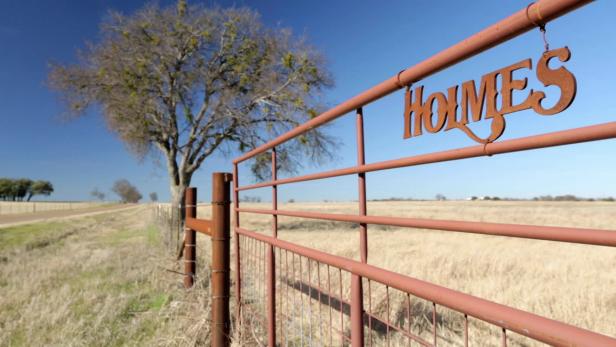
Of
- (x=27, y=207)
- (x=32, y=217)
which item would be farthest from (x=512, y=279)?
(x=27, y=207)

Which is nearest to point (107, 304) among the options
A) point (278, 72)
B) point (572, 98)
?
point (572, 98)

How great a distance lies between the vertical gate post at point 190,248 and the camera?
500 cm

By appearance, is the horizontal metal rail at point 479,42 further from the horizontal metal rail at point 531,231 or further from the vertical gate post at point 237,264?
the vertical gate post at point 237,264

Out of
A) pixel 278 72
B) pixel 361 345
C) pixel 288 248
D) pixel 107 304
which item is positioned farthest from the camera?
pixel 278 72

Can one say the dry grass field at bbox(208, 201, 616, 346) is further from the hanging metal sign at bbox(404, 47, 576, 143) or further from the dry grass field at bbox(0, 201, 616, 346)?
the hanging metal sign at bbox(404, 47, 576, 143)

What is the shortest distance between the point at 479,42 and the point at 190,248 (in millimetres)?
4749

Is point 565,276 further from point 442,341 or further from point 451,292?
point 451,292

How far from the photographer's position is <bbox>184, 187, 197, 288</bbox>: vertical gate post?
16.4ft

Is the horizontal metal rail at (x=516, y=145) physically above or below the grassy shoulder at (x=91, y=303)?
above

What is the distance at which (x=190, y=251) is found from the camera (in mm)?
5098

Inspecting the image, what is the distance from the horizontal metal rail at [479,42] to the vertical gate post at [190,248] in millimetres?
4054

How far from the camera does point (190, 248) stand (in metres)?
5.13

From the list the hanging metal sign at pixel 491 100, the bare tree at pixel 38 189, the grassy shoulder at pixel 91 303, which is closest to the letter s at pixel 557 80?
the hanging metal sign at pixel 491 100

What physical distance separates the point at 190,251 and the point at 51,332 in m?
1.71
